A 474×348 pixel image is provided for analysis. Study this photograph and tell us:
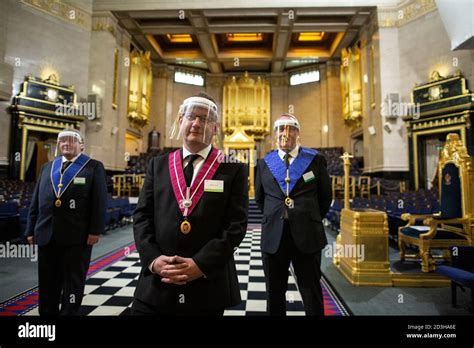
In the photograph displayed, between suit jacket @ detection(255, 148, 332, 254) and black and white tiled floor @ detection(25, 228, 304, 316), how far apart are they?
3.42ft

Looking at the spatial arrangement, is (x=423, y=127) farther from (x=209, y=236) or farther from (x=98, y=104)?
(x=98, y=104)

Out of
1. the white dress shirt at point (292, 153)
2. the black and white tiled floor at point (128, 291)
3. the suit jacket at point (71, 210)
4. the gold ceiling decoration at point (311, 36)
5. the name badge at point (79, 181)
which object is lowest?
the black and white tiled floor at point (128, 291)

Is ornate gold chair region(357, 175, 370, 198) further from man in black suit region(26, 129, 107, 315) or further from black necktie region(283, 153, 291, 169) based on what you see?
man in black suit region(26, 129, 107, 315)

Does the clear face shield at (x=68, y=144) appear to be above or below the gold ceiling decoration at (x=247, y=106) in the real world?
below

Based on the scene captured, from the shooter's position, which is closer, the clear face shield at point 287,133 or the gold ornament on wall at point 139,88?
the clear face shield at point 287,133

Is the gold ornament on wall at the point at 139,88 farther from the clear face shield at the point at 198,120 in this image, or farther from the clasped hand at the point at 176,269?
the clasped hand at the point at 176,269

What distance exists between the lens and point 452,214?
379cm

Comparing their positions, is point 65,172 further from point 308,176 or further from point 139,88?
point 139,88

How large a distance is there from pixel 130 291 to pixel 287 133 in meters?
2.55

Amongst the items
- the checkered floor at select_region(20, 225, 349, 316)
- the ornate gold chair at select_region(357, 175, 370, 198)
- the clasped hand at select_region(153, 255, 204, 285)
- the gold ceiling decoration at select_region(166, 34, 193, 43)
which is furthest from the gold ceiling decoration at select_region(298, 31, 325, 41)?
the clasped hand at select_region(153, 255, 204, 285)

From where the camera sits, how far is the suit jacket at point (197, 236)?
48.9 inches

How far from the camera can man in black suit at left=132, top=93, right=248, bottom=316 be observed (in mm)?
1235

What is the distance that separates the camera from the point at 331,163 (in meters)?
13.5

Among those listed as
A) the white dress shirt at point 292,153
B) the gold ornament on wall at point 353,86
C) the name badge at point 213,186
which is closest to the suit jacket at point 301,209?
the white dress shirt at point 292,153
